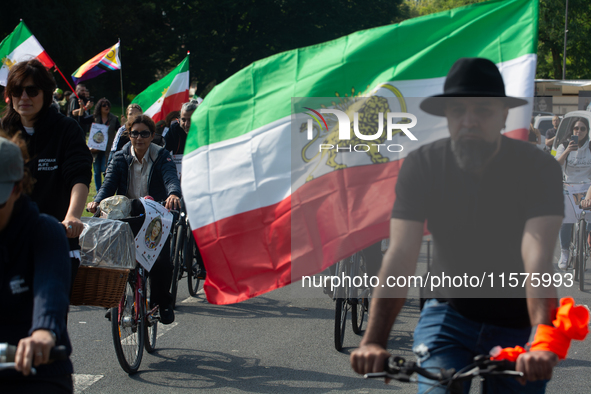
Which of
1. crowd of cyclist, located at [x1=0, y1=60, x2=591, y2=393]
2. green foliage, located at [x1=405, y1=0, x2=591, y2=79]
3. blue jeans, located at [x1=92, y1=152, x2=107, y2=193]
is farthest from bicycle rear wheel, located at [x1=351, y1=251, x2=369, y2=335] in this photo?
green foliage, located at [x1=405, y1=0, x2=591, y2=79]

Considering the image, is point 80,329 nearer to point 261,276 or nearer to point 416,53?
point 261,276

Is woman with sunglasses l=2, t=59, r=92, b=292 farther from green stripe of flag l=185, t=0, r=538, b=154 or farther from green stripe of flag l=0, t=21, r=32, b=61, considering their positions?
green stripe of flag l=0, t=21, r=32, b=61

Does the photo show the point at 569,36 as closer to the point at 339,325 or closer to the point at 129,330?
the point at 339,325

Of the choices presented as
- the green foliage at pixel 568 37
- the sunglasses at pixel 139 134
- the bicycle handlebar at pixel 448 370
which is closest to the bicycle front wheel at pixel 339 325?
the sunglasses at pixel 139 134

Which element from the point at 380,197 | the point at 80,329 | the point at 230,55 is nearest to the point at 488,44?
the point at 380,197

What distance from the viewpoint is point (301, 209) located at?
3.54m

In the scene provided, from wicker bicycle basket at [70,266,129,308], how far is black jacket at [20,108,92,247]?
0.27 metres

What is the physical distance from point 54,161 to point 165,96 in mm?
7967

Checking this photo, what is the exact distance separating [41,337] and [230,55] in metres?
44.3

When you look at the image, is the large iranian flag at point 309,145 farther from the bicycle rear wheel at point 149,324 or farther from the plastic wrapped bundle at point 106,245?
the bicycle rear wheel at point 149,324

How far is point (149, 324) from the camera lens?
529 centimetres

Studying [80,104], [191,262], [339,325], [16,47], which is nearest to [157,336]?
[191,262]

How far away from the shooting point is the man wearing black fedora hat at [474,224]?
7.70 feet

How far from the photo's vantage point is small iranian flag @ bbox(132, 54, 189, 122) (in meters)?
11.4
